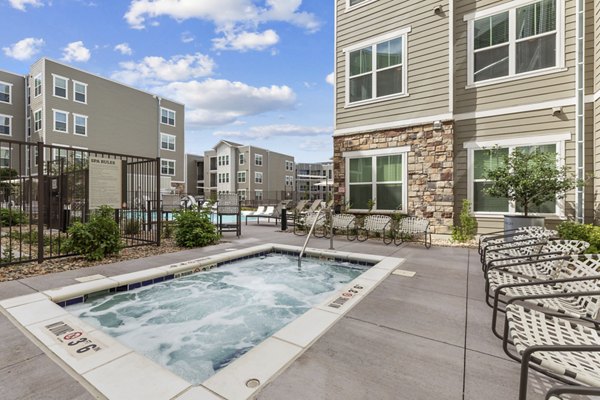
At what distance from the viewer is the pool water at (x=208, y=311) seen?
3.06 m

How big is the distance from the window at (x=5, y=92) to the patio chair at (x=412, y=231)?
30.6 meters

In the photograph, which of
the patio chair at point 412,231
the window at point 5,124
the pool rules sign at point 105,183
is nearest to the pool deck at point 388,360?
the pool rules sign at point 105,183

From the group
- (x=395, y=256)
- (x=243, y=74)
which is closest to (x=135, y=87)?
(x=243, y=74)

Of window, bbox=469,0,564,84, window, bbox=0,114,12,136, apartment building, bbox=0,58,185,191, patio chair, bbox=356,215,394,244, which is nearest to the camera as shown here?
window, bbox=469,0,564,84

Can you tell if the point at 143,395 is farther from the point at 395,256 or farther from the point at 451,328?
the point at 395,256

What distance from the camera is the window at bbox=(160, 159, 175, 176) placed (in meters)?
27.6

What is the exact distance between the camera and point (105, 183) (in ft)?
19.8

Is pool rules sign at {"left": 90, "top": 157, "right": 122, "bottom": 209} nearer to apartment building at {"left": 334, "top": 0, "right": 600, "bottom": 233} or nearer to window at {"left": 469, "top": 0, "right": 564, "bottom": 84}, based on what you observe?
apartment building at {"left": 334, "top": 0, "right": 600, "bottom": 233}

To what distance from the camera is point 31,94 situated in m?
21.4

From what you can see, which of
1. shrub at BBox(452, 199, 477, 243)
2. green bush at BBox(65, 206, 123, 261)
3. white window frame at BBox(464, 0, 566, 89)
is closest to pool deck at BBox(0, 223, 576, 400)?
green bush at BBox(65, 206, 123, 261)

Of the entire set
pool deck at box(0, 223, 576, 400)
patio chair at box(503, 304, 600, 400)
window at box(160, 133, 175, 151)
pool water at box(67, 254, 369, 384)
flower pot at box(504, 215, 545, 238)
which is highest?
window at box(160, 133, 175, 151)

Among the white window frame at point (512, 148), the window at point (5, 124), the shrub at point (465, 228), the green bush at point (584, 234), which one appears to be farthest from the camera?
the window at point (5, 124)

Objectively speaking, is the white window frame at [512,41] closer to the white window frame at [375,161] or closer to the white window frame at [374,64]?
the white window frame at [374,64]

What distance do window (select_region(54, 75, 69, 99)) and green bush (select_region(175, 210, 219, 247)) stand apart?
2126 centimetres
